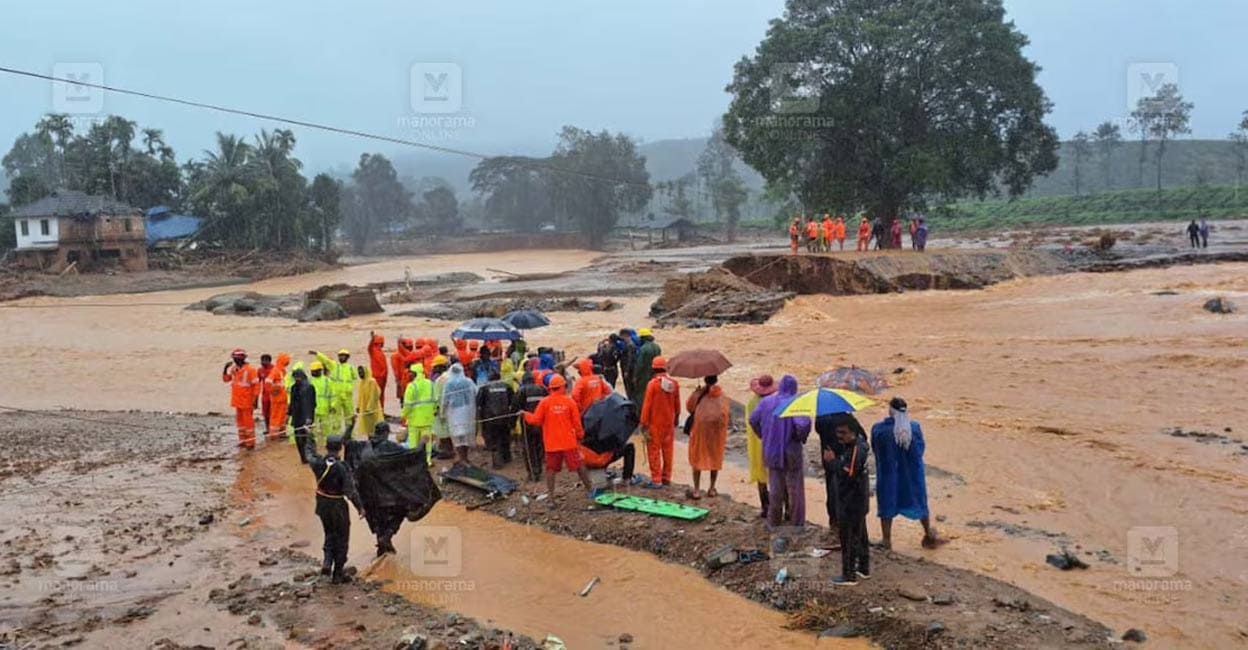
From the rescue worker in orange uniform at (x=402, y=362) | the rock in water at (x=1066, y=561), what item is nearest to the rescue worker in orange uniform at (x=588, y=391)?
the rescue worker in orange uniform at (x=402, y=362)

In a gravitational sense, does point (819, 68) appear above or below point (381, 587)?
above

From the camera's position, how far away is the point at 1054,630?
20.6ft

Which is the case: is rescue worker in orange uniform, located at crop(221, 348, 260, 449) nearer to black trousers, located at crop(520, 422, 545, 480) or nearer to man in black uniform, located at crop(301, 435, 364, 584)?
black trousers, located at crop(520, 422, 545, 480)

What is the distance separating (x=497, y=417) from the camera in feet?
36.3

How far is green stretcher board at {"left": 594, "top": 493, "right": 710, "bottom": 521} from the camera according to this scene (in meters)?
8.98

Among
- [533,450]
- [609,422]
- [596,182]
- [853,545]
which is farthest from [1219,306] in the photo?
[596,182]

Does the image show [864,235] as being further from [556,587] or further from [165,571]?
[165,571]

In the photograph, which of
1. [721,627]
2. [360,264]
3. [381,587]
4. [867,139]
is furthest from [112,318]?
[360,264]

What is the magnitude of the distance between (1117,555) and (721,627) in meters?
3.60

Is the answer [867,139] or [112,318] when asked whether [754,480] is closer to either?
[867,139]

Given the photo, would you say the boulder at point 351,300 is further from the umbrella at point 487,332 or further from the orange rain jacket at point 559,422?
the orange rain jacket at point 559,422

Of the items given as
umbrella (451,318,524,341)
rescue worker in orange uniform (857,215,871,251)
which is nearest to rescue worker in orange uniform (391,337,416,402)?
umbrella (451,318,524,341)

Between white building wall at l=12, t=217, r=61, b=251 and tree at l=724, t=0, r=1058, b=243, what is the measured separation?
132ft

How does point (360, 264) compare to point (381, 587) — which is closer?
point (381, 587)
